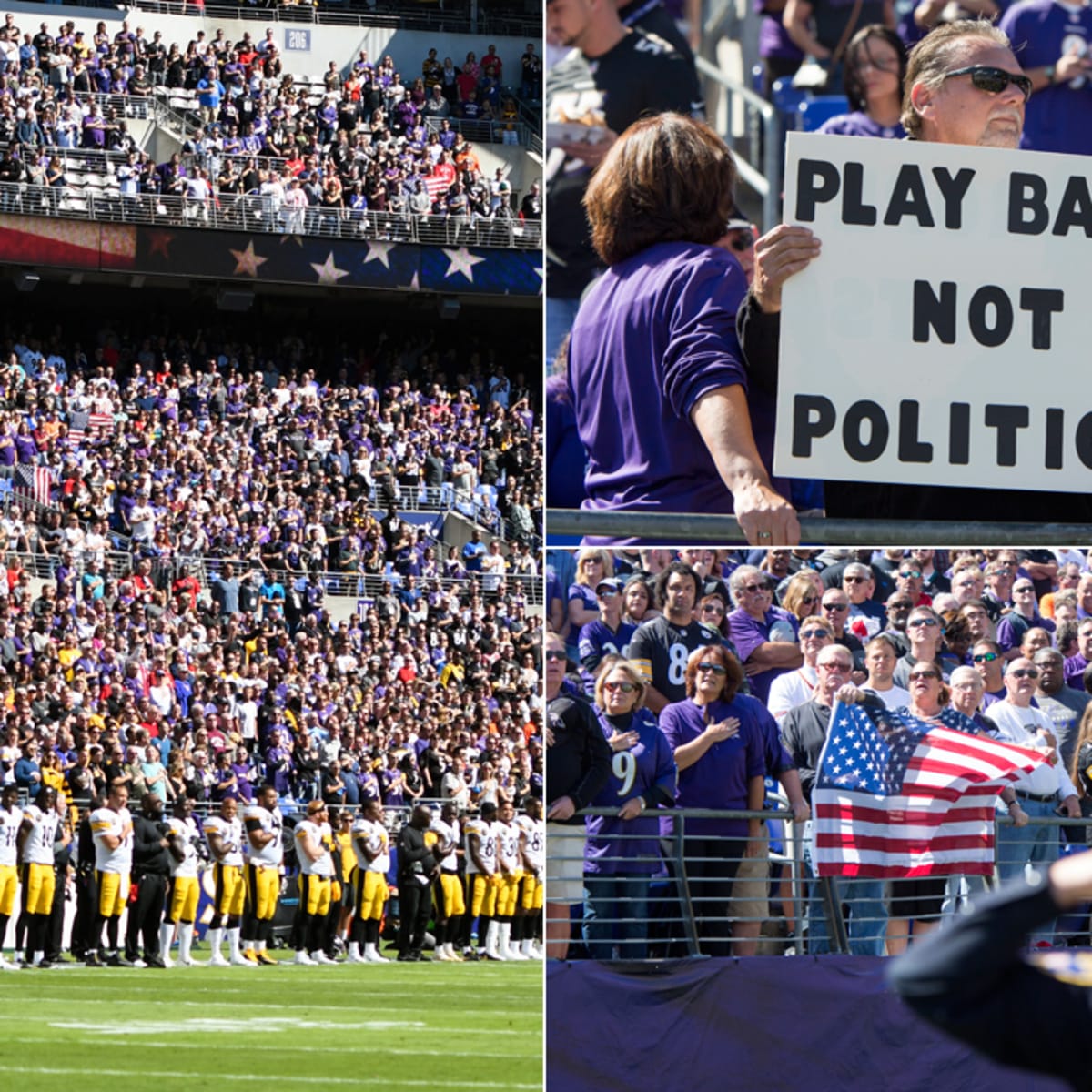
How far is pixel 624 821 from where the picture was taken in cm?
593

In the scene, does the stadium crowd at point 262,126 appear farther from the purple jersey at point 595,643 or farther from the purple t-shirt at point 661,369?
the purple t-shirt at point 661,369

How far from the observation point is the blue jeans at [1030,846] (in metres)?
6.16

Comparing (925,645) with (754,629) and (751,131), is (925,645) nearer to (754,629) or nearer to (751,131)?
(754,629)

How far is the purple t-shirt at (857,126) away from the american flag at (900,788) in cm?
163

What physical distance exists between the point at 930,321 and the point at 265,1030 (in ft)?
21.3

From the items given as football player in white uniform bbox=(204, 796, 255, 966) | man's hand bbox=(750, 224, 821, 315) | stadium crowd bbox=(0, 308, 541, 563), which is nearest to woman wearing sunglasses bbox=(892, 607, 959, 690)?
man's hand bbox=(750, 224, 821, 315)

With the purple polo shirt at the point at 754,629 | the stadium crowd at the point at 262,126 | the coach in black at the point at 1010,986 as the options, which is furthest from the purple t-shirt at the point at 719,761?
the stadium crowd at the point at 262,126

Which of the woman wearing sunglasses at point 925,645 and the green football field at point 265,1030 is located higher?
the woman wearing sunglasses at point 925,645

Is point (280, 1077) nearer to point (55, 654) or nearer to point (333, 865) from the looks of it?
point (333, 865)

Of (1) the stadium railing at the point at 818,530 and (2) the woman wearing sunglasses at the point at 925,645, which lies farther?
(2) the woman wearing sunglasses at the point at 925,645

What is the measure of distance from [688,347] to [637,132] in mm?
537

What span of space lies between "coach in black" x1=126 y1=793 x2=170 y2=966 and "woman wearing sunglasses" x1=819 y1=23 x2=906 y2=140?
1042 centimetres

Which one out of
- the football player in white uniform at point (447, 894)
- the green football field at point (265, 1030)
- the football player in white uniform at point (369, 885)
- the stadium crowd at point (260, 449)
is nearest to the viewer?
the green football field at point (265, 1030)

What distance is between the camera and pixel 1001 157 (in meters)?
5.14
